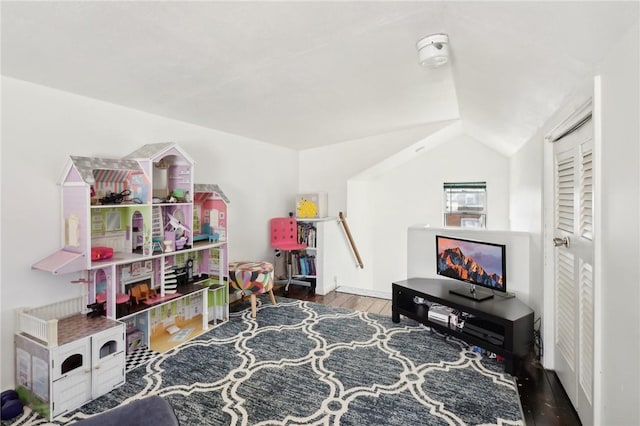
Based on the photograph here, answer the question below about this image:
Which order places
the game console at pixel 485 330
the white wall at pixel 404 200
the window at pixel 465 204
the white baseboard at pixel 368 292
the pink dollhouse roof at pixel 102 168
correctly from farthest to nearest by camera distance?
the window at pixel 465 204 → the white wall at pixel 404 200 → the white baseboard at pixel 368 292 → the game console at pixel 485 330 → the pink dollhouse roof at pixel 102 168

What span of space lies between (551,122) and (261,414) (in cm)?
272

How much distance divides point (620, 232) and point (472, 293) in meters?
1.85

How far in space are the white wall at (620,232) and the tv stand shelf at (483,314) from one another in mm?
1069

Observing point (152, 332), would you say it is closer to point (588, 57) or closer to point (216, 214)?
point (216, 214)

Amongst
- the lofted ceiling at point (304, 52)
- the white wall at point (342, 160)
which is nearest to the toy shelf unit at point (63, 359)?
the lofted ceiling at point (304, 52)

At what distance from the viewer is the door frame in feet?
4.64

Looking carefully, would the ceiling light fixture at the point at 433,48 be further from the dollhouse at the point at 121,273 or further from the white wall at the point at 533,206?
the dollhouse at the point at 121,273

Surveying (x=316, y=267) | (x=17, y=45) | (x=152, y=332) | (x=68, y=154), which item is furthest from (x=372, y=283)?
(x=17, y=45)

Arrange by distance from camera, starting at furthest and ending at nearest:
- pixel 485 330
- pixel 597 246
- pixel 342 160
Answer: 1. pixel 342 160
2. pixel 485 330
3. pixel 597 246

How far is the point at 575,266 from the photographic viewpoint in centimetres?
196

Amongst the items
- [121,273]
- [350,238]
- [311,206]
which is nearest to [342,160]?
[311,206]

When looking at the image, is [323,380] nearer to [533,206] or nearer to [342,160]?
[533,206]

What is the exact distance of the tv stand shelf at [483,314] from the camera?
7.99 feet

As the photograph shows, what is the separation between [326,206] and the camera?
4953mm
